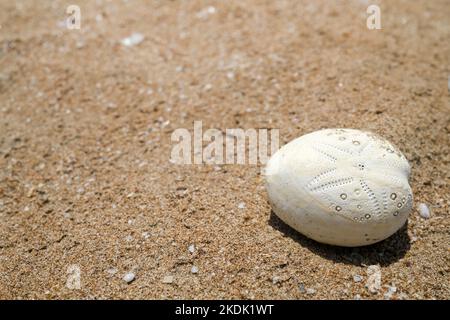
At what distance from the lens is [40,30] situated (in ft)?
13.9

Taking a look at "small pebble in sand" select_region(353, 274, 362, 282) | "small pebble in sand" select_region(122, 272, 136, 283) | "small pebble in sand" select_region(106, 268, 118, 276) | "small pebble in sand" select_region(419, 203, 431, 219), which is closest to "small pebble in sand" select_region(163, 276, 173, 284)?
"small pebble in sand" select_region(122, 272, 136, 283)

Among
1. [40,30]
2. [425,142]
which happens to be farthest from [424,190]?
[40,30]

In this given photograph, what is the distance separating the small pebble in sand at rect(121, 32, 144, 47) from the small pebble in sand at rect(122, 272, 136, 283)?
222 cm

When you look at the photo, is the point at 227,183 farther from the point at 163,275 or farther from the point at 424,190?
the point at 424,190

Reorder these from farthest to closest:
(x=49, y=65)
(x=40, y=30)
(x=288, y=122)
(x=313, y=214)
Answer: (x=40, y=30)
(x=49, y=65)
(x=288, y=122)
(x=313, y=214)

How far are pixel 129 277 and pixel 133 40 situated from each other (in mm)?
2308

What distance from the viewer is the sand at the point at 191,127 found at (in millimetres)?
2484

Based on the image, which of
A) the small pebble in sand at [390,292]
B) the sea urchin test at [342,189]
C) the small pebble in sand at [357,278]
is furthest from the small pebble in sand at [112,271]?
the small pebble in sand at [390,292]

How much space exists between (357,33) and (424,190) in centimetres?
166

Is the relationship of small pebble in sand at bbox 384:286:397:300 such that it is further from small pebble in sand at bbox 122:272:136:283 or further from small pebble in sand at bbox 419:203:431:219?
small pebble in sand at bbox 122:272:136:283

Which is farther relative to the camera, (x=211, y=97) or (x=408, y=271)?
(x=211, y=97)

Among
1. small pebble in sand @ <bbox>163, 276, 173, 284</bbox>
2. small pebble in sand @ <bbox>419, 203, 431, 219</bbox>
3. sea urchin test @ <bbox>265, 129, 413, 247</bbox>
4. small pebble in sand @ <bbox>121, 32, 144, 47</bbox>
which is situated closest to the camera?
sea urchin test @ <bbox>265, 129, 413, 247</bbox>

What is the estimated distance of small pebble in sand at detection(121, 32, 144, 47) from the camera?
157 inches

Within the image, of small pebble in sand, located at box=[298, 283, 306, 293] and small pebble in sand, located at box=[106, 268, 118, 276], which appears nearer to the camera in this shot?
small pebble in sand, located at box=[298, 283, 306, 293]
